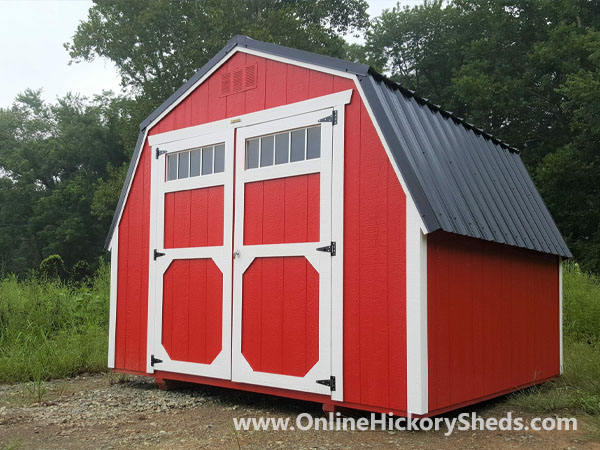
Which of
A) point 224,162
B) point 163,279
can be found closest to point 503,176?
point 224,162

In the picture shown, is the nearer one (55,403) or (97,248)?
(55,403)

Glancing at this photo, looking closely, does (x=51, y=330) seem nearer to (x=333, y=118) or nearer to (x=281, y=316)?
(x=281, y=316)

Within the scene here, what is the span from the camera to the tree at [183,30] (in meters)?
23.4

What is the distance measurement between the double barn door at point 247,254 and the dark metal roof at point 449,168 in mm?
577

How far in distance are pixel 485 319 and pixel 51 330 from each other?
274 inches

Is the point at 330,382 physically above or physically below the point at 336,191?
below

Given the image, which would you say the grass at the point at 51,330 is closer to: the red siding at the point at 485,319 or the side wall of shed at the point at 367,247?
the side wall of shed at the point at 367,247

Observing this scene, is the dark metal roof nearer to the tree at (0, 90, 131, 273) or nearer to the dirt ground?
the dirt ground

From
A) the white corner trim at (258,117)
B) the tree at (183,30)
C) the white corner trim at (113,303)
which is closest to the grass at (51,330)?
the white corner trim at (113,303)

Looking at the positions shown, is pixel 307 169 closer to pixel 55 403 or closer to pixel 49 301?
pixel 55 403

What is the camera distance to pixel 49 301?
10172 millimetres

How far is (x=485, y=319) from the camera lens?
571 centimetres

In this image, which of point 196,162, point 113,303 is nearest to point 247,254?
point 196,162

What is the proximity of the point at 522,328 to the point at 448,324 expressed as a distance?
5.37ft
